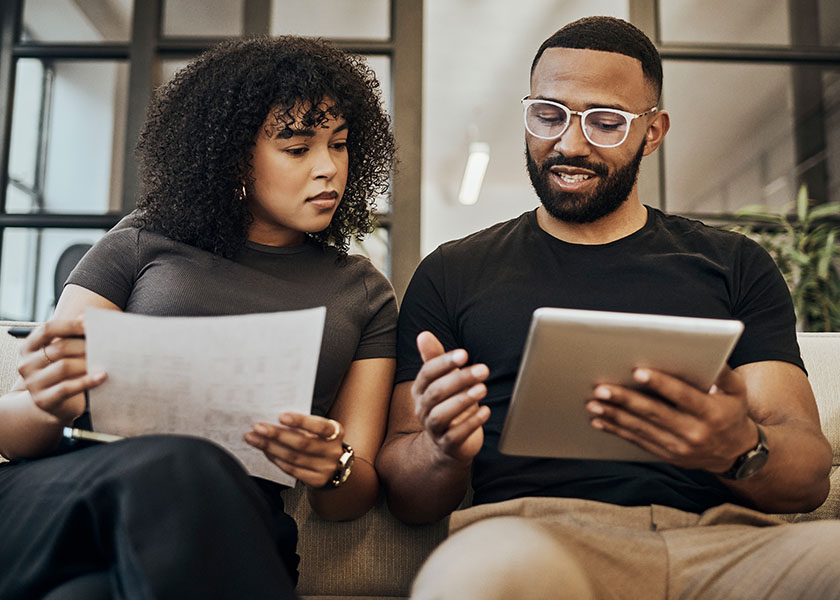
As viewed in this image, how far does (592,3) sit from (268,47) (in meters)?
3.23

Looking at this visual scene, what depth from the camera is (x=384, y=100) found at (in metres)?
3.07

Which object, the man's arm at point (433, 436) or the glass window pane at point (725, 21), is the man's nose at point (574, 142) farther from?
the glass window pane at point (725, 21)

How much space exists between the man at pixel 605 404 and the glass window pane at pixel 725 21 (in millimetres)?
1991

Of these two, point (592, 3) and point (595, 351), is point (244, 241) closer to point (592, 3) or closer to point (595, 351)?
point (595, 351)

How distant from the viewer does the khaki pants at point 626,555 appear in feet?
2.87

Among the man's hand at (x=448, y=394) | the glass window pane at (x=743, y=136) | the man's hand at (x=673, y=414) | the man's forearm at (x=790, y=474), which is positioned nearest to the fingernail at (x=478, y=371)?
the man's hand at (x=448, y=394)

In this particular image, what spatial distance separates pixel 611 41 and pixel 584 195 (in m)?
0.30

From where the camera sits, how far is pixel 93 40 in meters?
3.26

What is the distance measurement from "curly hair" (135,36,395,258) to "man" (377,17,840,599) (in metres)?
0.32

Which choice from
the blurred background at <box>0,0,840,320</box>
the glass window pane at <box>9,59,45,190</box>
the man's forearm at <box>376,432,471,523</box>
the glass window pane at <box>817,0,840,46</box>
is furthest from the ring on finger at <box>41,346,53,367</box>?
the glass window pane at <box>817,0,840,46</box>

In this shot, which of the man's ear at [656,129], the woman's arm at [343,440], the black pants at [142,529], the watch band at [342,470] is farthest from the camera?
the man's ear at [656,129]

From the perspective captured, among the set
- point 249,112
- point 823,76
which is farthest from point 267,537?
point 823,76

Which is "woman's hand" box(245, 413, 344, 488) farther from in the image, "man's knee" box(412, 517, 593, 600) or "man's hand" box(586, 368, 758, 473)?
"man's hand" box(586, 368, 758, 473)

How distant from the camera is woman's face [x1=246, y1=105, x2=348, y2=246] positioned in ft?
4.37
